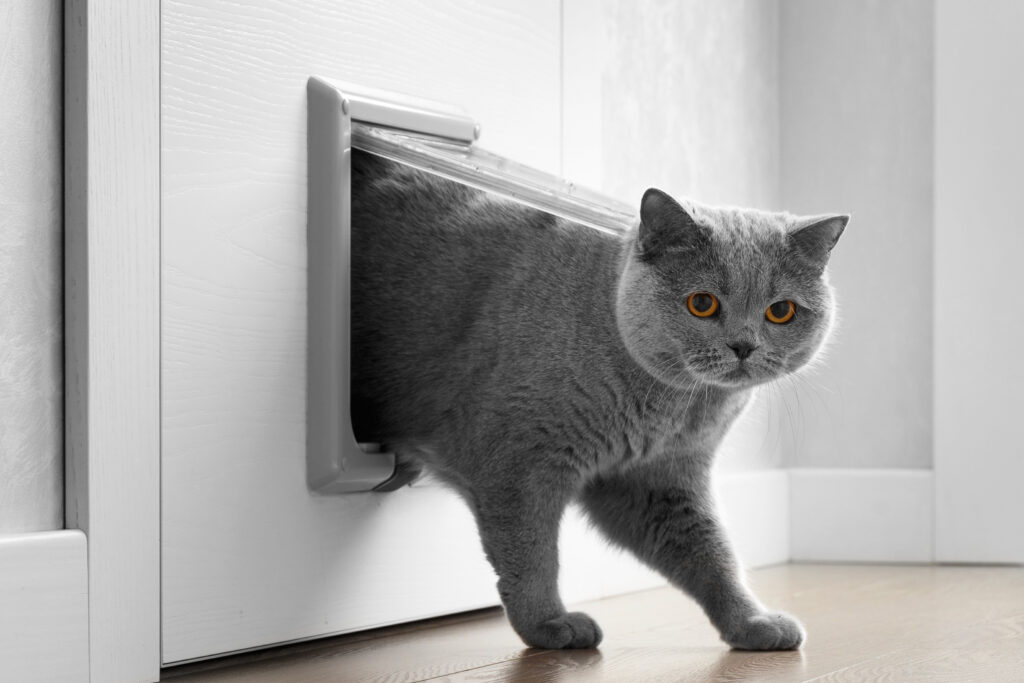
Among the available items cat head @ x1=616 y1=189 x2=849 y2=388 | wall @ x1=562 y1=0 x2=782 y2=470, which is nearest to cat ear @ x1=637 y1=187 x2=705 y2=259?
cat head @ x1=616 y1=189 x2=849 y2=388

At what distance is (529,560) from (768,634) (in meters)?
0.27

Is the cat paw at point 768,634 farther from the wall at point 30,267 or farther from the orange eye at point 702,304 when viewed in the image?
the wall at point 30,267

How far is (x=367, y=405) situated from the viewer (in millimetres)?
1426

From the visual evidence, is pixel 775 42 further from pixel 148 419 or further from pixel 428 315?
pixel 148 419

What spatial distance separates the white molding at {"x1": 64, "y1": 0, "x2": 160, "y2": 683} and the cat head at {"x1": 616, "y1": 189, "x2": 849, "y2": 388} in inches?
19.2

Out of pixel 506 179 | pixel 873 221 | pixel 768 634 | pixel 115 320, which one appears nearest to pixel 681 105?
pixel 873 221

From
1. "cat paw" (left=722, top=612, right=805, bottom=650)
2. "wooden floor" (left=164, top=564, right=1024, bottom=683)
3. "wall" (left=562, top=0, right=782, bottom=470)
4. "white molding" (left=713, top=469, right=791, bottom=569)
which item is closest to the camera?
"wooden floor" (left=164, top=564, right=1024, bottom=683)

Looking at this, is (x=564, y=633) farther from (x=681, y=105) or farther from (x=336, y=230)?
(x=681, y=105)

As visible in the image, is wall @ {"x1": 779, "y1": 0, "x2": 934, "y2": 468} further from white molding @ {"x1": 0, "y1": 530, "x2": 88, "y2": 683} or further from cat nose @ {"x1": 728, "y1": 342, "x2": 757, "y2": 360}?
white molding @ {"x1": 0, "y1": 530, "x2": 88, "y2": 683}

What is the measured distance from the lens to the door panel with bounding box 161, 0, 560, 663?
3.86 ft

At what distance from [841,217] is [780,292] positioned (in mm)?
103

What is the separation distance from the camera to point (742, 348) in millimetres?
1208

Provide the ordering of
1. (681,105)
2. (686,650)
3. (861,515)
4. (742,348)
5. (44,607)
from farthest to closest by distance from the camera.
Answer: (861,515), (681,105), (686,650), (742,348), (44,607)

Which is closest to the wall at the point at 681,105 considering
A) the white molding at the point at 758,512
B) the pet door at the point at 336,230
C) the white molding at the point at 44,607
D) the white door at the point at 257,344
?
the white molding at the point at 758,512
